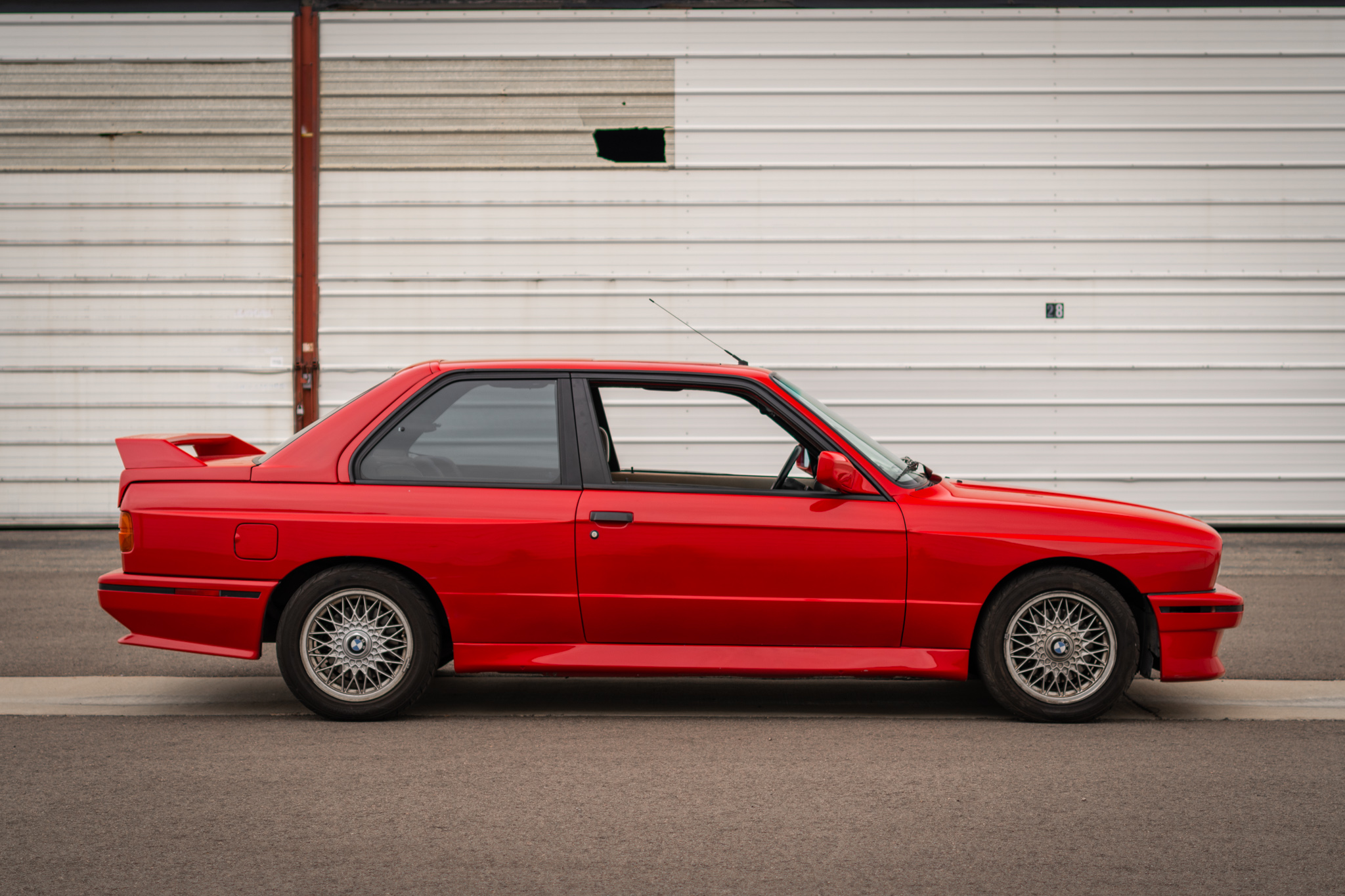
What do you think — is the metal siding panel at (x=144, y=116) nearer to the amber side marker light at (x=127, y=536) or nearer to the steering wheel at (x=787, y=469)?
the amber side marker light at (x=127, y=536)

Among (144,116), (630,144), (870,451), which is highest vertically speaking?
(144,116)

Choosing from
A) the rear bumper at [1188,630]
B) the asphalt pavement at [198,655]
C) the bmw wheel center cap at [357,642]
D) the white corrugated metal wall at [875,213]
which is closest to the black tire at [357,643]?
the bmw wheel center cap at [357,642]

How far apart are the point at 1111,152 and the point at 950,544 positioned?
864 cm

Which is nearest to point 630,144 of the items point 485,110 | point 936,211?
point 485,110

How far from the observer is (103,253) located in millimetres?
12375

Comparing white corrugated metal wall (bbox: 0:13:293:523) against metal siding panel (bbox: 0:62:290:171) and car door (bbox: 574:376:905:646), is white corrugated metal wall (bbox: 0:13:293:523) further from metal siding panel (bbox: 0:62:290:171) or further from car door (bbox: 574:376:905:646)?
car door (bbox: 574:376:905:646)

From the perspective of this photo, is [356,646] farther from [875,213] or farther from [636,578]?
[875,213]

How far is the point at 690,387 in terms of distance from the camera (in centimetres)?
520

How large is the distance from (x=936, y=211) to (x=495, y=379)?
803 centimetres

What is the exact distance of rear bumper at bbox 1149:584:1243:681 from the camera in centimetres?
498

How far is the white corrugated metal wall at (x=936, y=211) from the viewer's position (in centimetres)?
1219

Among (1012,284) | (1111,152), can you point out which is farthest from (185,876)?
(1111,152)

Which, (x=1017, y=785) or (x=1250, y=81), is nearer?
(x=1017, y=785)

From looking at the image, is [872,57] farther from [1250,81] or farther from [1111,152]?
[1250,81]
